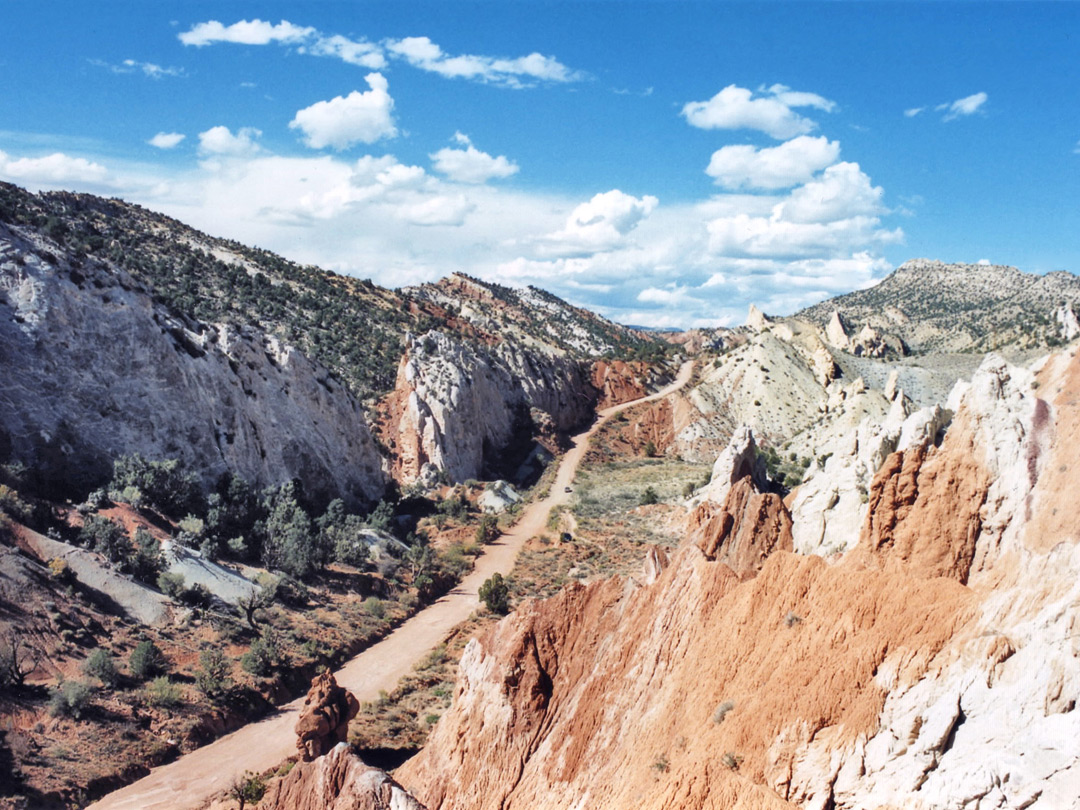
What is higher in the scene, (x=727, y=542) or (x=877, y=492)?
(x=877, y=492)

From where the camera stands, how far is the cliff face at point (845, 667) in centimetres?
1048

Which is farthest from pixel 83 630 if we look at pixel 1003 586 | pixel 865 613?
pixel 1003 586

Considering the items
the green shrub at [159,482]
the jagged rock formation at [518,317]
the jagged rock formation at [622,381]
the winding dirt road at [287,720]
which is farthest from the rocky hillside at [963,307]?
the green shrub at [159,482]

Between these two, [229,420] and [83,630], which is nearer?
[83,630]

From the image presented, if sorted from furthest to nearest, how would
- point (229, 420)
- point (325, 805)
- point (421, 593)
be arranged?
1. point (229, 420)
2. point (421, 593)
3. point (325, 805)

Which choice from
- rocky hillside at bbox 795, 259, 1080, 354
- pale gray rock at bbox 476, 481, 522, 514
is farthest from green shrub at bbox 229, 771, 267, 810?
rocky hillside at bbox 795, 259, 1080, 354

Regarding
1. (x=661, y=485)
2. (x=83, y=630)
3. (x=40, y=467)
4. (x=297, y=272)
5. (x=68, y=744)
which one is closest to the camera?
(x=68, y=744)

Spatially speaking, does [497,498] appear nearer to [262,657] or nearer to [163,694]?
[262,657]

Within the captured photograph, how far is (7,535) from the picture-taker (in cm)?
2564

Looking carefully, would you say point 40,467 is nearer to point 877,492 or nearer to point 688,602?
point 688,602

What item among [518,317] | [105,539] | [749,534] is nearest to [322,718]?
[749,534]

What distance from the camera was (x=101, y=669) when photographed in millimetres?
22609

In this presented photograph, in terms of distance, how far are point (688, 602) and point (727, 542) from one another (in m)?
5.54

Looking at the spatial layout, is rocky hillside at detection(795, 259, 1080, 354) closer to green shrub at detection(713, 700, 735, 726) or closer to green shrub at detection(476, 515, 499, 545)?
green shrub at detection(476, 515, 499, 545)
